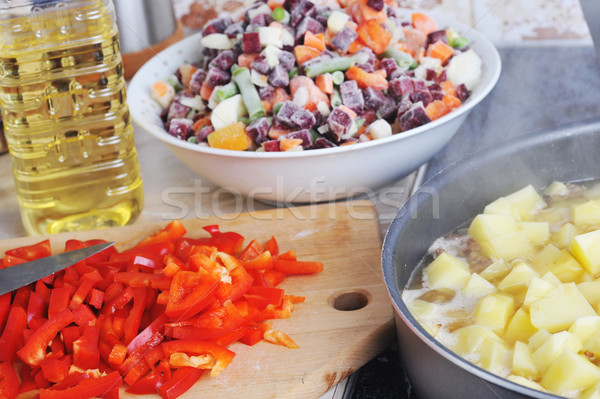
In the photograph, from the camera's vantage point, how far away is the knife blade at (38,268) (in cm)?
140

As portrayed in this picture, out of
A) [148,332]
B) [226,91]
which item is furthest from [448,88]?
[148,332]

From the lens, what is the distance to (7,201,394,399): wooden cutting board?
122 cm

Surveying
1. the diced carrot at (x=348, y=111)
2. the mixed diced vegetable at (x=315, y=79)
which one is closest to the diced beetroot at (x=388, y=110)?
the mixed diced vegetable at (x=315, y=79)

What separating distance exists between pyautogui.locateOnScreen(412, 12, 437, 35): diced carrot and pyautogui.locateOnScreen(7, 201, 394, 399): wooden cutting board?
0.59 metres

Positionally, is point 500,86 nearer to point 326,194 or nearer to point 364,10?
point 364,10

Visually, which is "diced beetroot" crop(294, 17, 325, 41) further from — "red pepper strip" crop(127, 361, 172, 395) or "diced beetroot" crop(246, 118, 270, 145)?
"red pepper strip" crop(127, 361, 172, 395)

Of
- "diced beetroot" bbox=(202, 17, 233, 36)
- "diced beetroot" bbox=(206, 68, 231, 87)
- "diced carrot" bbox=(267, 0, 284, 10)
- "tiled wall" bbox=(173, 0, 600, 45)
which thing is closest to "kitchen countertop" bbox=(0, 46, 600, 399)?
"diced beetroot" bbox=(206, 68, 231, 87)

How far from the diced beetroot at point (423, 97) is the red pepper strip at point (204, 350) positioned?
2.71 feet

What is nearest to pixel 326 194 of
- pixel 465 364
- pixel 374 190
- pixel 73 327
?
pixel 374 190

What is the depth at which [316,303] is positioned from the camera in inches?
55.7

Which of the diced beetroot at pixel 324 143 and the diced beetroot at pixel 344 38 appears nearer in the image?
the diced beetroot at pixel 324 143

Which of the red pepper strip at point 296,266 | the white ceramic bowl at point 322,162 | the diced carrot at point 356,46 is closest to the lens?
the red pepper strip at point 296,266

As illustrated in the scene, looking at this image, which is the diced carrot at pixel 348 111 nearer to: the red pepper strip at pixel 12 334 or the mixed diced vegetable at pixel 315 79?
the mixed diced vegetable at pixel 315 79

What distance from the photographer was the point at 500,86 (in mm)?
2111
